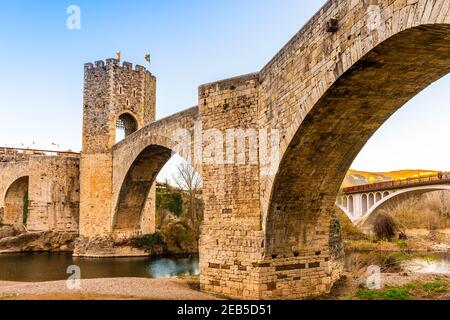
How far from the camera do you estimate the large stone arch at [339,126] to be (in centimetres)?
652

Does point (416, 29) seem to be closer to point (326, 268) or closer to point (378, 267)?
point (326, 268)

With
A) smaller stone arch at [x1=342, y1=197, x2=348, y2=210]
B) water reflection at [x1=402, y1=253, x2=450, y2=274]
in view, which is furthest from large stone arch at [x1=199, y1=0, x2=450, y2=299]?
smaller stone arch at [x1=342, y1=197, x2=348, y2=210]

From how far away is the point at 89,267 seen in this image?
62.0 feet

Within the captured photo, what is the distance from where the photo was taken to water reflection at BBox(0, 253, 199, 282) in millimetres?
16719

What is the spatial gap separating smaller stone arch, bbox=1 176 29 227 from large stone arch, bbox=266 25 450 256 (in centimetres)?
2201

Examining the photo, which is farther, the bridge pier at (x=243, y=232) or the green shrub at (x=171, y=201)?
the green shrub at (x=171, y=201)

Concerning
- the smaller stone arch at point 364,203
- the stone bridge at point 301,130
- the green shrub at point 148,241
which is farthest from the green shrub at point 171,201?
the stone bridge at point 301,130

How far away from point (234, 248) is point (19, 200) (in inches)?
895

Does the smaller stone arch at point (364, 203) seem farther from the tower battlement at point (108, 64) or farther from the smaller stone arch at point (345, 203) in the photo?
the tower battlement at point (108, 64)

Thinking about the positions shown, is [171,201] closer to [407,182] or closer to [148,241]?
[148,241]

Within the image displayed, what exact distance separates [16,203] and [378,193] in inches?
862

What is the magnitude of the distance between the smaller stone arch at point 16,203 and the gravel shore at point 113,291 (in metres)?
17.9
